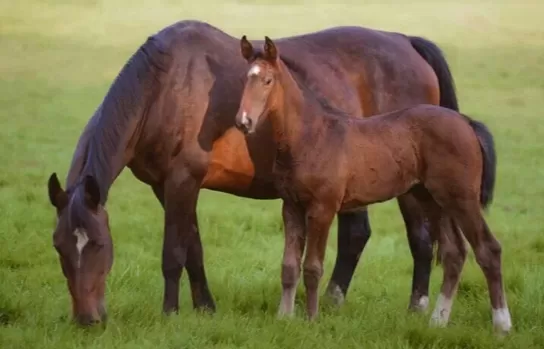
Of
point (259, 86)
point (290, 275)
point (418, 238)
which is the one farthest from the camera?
point (418, 238)

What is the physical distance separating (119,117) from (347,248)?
2.33 meters

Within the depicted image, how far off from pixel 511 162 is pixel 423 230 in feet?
A: 24.4

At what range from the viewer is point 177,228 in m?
5.87

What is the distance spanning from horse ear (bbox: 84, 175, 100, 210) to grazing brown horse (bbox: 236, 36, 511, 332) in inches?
44.4

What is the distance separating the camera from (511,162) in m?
13.8

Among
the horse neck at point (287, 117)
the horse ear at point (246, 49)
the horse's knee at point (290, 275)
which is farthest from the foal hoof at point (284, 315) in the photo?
the horse ear at point (246, 49)

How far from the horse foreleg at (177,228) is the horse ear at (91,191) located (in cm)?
85

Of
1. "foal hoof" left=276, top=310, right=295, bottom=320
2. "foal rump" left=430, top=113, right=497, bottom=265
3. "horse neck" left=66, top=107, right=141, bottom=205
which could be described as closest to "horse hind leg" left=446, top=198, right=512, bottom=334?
"foal rump" left=430, top=113, right=497, bottom=265

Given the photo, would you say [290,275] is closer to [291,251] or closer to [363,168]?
[291,251]

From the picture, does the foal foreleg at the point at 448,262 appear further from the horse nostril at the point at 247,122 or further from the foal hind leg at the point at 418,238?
the horse nostril at the point at 247,122

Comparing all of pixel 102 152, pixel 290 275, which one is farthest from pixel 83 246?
pixel 290 275

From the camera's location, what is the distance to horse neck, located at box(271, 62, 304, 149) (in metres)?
5.47

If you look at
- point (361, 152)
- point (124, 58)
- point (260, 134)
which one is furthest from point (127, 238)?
point (124, 58)

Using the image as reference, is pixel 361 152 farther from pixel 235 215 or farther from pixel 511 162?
pixel 511 162
